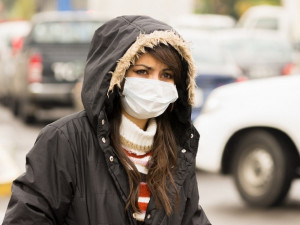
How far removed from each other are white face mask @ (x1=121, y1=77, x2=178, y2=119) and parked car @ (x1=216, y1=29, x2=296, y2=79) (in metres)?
13.5

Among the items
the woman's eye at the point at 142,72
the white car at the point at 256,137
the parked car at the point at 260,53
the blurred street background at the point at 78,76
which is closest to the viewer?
the woman's eye at the point at 142,72

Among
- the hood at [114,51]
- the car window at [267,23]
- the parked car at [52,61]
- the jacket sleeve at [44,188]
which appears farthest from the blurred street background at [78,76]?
the car window at [267,23]

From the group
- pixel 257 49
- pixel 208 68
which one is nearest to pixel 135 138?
pixel 208 68

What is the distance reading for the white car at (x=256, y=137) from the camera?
333 inches

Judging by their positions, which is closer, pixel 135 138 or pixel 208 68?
pixel 135 138

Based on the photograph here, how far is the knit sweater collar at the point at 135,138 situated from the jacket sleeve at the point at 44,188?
25 cm

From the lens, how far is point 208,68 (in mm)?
12086

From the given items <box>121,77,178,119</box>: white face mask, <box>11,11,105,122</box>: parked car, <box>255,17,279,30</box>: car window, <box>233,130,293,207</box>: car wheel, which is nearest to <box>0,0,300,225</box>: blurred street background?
<box>11,11,105,122</box>: parked car

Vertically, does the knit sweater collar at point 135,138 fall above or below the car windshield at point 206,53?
above

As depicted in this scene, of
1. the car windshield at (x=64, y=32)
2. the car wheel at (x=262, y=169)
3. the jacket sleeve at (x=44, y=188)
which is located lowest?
the car windshield at (x=64, y=32)

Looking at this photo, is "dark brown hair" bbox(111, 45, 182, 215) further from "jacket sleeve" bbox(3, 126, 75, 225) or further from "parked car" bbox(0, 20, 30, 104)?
"parked car" bbox(0, 20, 30, 104)

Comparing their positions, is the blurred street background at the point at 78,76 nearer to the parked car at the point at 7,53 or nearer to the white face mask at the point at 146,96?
the parked car at the point at 7,53

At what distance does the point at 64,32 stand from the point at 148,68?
1338 centimetres

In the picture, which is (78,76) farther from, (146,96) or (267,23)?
(267,23)
